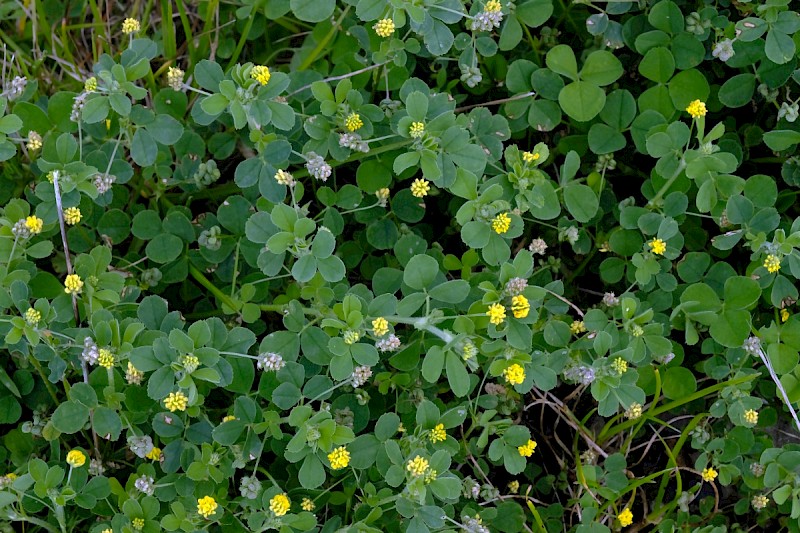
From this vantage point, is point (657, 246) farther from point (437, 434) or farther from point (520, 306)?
point (437, 434)

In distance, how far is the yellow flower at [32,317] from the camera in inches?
98.9

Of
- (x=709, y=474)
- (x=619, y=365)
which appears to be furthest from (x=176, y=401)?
Result: (x=709, y=474)

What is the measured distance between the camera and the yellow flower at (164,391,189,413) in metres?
2.50

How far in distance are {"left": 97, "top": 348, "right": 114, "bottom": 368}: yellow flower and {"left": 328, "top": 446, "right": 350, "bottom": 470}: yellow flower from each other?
0.76 meters

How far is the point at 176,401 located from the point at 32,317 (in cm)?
53

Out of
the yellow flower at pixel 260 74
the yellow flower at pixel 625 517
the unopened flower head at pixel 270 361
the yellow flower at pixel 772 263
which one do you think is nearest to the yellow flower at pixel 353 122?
the yellow flower at pixel 260 74

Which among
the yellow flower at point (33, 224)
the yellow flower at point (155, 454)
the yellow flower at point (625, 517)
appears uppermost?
the yellow flower at point (33, 224)

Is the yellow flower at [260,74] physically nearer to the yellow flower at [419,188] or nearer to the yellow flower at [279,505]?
the yellow flower at [419,188]

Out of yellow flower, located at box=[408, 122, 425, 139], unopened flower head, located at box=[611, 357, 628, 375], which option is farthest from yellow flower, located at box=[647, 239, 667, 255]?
yellow flower, located at box=[408, 122, 425, 139]

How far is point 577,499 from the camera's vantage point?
3.13 m

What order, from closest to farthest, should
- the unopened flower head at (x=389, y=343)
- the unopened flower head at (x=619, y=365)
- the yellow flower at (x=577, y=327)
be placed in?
the unopened flower head at (x=389, y=343) → the unopened flower head at (x=619, y=365) → the yellow flower at (x=577, y=327)

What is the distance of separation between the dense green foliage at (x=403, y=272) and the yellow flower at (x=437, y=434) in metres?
0.01

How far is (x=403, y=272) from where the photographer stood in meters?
2.84

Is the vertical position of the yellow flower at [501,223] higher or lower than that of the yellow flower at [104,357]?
higher
